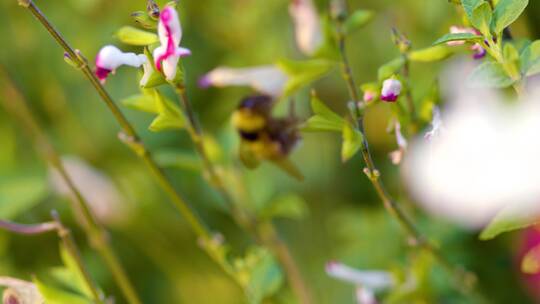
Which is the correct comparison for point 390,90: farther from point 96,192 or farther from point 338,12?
point 96,192

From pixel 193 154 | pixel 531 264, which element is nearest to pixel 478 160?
pixel 531 264

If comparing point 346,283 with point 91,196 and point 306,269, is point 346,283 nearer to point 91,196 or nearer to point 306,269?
point 306,269

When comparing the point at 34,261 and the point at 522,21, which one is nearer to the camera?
the point at 522,21

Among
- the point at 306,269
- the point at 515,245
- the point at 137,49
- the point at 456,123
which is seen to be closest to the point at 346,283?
the point at 306,269

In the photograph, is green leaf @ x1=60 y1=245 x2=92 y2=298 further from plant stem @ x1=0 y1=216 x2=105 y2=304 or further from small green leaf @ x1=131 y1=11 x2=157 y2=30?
small green leaf @ x1=131 y1=11 x2=157 y2=30

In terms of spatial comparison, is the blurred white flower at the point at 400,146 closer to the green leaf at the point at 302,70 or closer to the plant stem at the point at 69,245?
the green leaf at the point at 302,70

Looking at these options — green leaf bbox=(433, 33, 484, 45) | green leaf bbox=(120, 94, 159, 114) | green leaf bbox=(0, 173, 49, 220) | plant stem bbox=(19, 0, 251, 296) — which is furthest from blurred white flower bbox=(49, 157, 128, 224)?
green leaf bbox=(433, 33, 484, 45)
